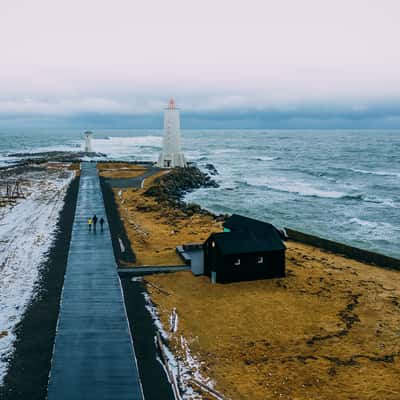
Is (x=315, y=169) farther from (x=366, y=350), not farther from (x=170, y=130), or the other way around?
(x=366, y=350)

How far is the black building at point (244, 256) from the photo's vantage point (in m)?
20.7

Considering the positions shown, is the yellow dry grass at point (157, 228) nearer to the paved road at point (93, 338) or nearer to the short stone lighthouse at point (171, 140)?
the paved road at point (93, 338)

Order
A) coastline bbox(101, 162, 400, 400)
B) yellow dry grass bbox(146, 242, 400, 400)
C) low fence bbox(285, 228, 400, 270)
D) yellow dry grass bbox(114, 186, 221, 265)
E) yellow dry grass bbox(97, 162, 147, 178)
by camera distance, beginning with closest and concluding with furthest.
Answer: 1. yellow dry grass bbox(146, 242, 400, 400)
2. coastline bbox(101, 162, 400, 400)
3. low fence bbox(285, 228, 400, 270)
4. yellow dry grass bbox(114, 186, 221, 265)
5. yellow dry grass bbox(97, 162, 147, 178)

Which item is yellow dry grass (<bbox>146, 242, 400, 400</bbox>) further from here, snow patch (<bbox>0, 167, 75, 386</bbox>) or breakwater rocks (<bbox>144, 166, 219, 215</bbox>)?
breakwater rocks (<bbox>144, 166, 219, 215</bbox>)

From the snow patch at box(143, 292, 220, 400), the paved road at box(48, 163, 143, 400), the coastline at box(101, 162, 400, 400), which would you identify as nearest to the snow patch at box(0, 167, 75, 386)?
the paved road at box(48, 163, 143, 400)

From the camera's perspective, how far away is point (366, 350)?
15.1 metres

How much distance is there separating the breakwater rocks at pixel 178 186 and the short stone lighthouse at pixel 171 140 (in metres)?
2.37

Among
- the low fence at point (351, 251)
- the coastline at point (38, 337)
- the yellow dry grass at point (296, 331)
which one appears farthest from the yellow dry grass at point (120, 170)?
the yellow dry grass at point (296, 331)

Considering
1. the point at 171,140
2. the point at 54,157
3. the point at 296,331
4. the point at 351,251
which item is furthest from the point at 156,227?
the point at 54,157

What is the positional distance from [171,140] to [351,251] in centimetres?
4021

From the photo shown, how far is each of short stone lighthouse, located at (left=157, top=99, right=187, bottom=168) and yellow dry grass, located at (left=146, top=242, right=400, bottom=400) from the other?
40.1m

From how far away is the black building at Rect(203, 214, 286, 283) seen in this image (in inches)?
816

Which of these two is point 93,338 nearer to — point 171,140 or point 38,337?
point 38,337

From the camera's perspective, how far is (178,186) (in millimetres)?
55156
